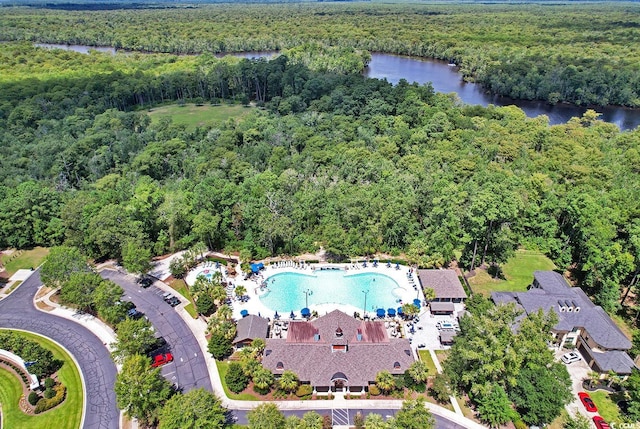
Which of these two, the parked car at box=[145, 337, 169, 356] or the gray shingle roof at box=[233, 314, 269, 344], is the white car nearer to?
the gray shingle roof at box=[233, 314, 269, 344]

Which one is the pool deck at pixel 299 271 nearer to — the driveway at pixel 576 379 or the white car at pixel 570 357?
the white car at pixel 570 357

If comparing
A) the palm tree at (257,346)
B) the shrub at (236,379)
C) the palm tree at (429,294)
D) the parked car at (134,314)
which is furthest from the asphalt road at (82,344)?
the palm tree at (429,294)

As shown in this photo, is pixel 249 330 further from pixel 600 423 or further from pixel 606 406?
pixel 606 406

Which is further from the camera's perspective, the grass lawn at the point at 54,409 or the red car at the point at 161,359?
the red car at the point at 161,359

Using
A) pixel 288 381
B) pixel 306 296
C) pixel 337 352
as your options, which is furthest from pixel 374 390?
pixel 306 296

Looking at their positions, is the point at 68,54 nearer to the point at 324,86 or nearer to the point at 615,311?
the point at 324,86

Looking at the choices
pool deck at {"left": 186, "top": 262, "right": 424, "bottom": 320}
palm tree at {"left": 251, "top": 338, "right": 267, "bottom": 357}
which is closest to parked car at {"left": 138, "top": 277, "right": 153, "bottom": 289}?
pool deck at {"left": 186, "top": 262, "right": 424, "bottom": 320}
